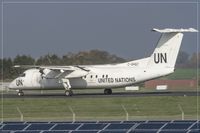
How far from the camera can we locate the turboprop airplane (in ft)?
193

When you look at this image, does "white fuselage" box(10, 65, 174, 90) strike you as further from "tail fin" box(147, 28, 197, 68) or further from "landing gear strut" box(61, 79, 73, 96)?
"tail fin" box(147, 28, 197, 68)

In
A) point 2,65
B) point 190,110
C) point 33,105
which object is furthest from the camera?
point 2,65

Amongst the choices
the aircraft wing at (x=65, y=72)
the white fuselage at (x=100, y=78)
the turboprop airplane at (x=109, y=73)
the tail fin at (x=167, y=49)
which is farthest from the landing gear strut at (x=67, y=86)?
the tail fin at (x=167, y=49)

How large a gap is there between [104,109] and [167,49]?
2310cm

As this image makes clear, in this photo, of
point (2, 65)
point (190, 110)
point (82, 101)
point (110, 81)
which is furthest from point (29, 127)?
point (2, 65)

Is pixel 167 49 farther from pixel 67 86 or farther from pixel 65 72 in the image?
pixel 67 86

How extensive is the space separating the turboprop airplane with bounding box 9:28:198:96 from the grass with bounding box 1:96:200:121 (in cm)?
1178

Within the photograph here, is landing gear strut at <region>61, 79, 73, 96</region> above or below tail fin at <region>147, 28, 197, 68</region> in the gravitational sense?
below

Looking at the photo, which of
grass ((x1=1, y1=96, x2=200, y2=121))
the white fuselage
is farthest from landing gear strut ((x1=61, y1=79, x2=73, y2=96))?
grass ((x1=1, y1=96, x2=200, y2=121))

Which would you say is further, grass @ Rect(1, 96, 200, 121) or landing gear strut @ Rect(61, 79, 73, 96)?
landing gear strut @ Rect(61, 79, 73, 96)

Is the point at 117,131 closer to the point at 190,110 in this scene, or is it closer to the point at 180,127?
the point at 180,127

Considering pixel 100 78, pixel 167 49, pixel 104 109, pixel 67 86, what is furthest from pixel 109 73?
pixel 104 109

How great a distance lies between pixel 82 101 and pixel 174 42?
17.1 meters

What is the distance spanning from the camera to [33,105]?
43.7 metres
